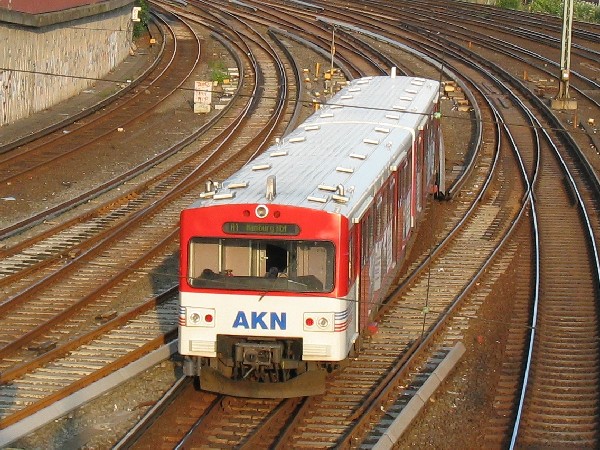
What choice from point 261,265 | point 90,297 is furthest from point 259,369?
point 90,297

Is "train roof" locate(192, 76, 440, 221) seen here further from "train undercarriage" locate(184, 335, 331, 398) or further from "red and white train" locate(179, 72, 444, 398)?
"train undercarriage" locate(184, 335, 331, 398)

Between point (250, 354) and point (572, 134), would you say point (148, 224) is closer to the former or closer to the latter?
point (250, 354)

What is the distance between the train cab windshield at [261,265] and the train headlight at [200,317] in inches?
8.9

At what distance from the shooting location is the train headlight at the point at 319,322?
418 inches

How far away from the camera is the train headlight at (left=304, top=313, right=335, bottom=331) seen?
10.6 meters

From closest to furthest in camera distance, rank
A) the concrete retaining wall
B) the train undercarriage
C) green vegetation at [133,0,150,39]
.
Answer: the train undercarriage → the concrete retaining wall → green vegetation at [133,0,150,39]

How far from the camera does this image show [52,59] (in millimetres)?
29062

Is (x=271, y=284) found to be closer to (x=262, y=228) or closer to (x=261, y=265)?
(x=261, y=265)

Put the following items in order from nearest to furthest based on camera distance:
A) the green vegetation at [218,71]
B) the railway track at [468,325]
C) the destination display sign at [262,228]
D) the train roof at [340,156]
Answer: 1. the destination display sign at [262,228]
2. the railway track at [468,325]
3. the train roof at [340,156]
4. the green vegetation at [218,71]

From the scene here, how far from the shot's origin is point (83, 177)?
22.2 meters

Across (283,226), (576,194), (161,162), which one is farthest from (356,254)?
(161,162)

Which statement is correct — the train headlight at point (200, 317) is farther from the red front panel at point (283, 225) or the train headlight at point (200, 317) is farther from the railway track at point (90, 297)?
the railway track at point (90, 297)

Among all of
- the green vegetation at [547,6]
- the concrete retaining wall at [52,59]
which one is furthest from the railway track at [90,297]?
the green vegetation at [547,6]

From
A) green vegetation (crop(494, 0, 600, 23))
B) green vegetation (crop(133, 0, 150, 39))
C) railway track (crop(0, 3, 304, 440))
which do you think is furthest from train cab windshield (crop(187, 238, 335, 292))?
green vegetation (crop(494, 0, 600, 23))
